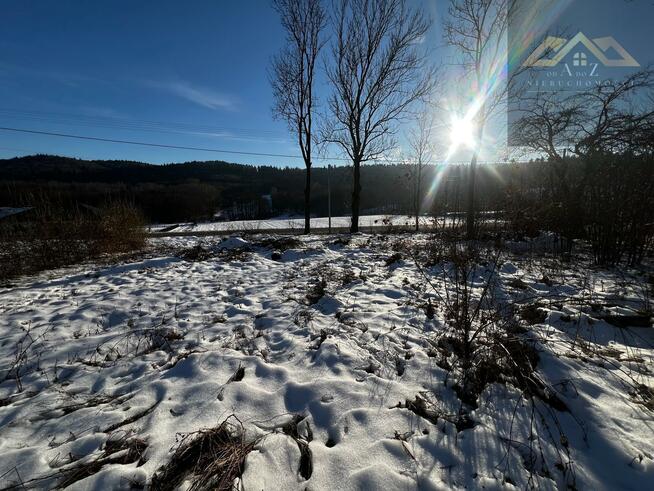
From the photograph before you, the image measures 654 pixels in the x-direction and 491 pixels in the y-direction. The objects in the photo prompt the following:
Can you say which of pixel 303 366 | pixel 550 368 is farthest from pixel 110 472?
pixel 550 368

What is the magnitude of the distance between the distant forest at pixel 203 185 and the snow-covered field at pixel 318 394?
121 feet

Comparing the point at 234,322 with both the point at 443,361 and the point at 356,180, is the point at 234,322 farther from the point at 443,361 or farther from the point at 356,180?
the point at 356,180

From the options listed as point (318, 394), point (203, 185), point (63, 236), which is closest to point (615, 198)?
point (318, 394)

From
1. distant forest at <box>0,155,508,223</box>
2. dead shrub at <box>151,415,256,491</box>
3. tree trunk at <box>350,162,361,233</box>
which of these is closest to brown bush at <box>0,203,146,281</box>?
dead shrub at <box>151,415,256,491</box>

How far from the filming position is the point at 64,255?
23.6 ft

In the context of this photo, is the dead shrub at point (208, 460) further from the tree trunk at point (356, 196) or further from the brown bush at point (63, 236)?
the tree trunk at point (356, 196)

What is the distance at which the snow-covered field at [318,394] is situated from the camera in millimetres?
1456

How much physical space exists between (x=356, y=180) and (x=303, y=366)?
38.8ft

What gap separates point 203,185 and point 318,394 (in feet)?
201

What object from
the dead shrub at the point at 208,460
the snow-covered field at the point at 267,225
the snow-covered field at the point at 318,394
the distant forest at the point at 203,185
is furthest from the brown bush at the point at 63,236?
the distant forest at the point at 203,185

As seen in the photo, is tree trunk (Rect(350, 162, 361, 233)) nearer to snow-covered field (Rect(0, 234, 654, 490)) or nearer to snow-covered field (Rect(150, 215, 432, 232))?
snow-covered field (Rect(150, 215, 432, 232))

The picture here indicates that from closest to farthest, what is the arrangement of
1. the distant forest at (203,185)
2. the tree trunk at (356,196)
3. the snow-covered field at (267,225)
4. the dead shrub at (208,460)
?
1. the dead shrub at (208,460)
2. the tree trunk at (356,196)
3. the snow-covered field at (267,225)
4. the distant forest at (203,185)

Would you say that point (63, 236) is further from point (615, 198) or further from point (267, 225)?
point (267, 225)

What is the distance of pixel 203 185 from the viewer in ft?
183
